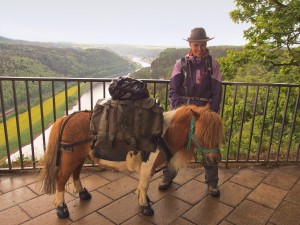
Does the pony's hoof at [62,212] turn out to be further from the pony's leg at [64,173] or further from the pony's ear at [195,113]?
the pony's ear at [195,113]

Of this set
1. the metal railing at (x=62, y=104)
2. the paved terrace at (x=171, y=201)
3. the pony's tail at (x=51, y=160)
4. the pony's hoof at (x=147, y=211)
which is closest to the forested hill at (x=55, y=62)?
the metal railing at (x=62, y=104)

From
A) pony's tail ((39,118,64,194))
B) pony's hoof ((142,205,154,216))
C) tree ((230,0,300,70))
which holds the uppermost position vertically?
tree ((230,0,300,70))

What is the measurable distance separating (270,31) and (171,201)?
6.78m

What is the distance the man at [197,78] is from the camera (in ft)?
7.95

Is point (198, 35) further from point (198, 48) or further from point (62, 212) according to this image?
point (62, 212)

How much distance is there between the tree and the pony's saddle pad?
252 inches

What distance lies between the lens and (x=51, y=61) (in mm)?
6270

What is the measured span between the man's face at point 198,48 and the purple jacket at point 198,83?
0.05 meters

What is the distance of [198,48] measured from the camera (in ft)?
7.95

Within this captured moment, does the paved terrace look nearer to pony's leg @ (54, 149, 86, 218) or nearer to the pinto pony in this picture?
pony's leg @ (54, 149, 86, 218)

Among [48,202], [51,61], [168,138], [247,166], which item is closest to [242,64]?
[247,166]

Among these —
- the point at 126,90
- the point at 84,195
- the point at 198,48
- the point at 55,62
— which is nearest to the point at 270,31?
the point at 198,48

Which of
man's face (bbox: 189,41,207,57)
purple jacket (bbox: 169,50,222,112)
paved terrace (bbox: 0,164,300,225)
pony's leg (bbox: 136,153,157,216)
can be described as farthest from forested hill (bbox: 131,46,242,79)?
pony's leg (bbox: 136,153,157,216)

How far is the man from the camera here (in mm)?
2422
